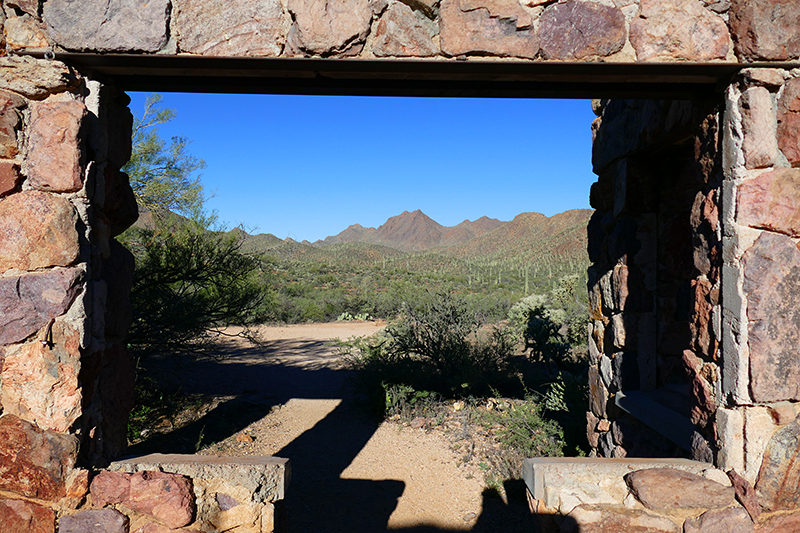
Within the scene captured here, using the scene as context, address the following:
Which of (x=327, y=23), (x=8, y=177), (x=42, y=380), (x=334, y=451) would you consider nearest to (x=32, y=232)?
(x=8, y=177)

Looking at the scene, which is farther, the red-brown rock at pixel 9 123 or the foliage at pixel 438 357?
the foliage at pixel 438 357

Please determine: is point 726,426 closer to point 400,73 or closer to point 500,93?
point 500,93

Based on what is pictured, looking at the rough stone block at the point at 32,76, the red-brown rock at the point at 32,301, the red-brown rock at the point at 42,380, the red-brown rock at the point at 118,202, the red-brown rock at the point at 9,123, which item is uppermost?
the rough stone block at the point at 32,76

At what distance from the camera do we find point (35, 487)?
1.76 meters

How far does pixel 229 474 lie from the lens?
1901mm

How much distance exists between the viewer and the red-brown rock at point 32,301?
1.74 m

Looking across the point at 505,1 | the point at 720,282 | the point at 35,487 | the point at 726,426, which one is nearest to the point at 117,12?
the point at 505,1

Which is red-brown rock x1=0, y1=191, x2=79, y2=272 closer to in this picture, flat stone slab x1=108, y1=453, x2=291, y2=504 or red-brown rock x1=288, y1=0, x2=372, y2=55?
flat stone slab x1=108, y1=453, x2=291, y2=504

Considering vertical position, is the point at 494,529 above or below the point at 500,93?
below

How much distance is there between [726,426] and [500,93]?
163cm

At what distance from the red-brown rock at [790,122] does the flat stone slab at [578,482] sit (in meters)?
1.26

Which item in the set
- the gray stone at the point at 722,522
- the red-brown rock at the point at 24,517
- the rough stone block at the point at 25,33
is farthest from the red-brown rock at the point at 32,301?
the gray stone at the point at 722,522

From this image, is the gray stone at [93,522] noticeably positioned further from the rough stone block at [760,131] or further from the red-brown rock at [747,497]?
the rough stone block at [760,131]

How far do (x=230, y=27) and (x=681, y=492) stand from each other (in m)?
2.43
